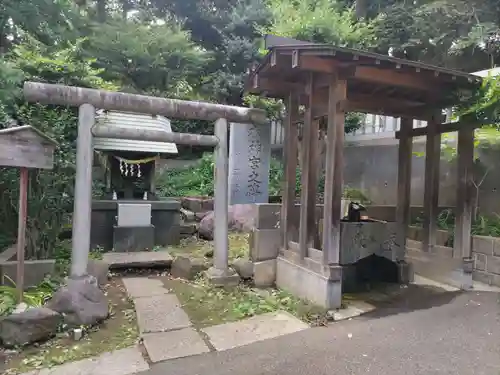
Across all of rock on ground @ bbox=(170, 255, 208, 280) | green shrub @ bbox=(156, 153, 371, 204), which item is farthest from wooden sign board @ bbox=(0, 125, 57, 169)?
green shrub @ bbox=(156, 153, 371, 204)

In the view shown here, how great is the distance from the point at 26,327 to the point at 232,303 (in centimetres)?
302

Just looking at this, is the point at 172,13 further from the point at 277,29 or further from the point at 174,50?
the point at 277,29

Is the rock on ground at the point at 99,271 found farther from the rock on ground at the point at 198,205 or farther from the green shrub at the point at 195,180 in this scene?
the green shrub at the point at 195,180

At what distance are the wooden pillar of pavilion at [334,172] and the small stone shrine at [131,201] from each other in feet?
20.2

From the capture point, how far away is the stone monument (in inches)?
468

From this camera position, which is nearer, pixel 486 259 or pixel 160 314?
pixel 160 314

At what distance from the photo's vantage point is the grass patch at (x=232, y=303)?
550 cm

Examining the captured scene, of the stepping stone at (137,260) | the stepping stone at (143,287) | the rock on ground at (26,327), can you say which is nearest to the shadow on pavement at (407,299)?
the stepping stone at (143,287)

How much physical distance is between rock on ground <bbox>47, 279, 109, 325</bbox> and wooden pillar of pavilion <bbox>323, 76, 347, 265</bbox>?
3.55 meters

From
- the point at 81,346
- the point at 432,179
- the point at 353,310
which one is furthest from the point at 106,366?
the point at 432,179

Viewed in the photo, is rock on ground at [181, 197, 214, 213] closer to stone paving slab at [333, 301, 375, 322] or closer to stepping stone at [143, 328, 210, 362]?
stone paving slab at [333, 301, 375, 322]

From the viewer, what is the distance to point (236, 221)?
1189 centimetres

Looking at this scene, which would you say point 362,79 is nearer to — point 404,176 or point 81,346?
point 404,176

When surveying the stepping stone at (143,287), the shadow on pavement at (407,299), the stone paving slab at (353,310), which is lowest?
the stepping stone at (143,287)
